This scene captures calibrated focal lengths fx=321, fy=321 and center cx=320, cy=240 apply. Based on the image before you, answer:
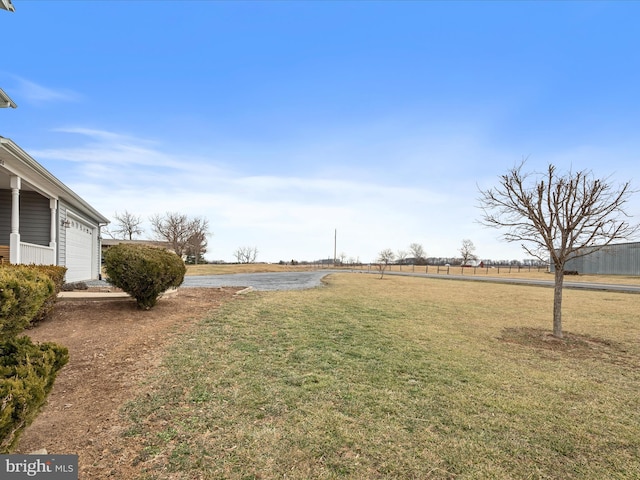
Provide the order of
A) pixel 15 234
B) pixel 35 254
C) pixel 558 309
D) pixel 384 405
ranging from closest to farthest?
1. pixel 384 405
2. pixel 558 309
3. pixel 15 234
4. pixel 35 254

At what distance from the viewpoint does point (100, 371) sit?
409 cm

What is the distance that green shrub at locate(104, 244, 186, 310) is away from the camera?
21.5ft

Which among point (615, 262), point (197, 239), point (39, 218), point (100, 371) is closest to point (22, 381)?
point (100, 371)

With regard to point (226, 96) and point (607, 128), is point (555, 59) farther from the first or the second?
point (226, 96)

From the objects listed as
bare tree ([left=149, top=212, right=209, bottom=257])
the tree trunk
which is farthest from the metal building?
bare tree ([left=149, top=212, right=209, bottom=257])

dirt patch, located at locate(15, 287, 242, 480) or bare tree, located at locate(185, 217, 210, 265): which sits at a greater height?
bare tree, located at locate(185, 217, 210, 265)

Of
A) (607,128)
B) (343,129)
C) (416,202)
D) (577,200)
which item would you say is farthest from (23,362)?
(416,202)

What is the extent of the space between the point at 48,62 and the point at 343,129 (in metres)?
10.5

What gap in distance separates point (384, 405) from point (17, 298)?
10.7ft

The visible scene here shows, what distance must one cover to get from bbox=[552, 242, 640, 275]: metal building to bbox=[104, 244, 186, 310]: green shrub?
3535 centimetres

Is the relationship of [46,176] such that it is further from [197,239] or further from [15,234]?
[197,239]

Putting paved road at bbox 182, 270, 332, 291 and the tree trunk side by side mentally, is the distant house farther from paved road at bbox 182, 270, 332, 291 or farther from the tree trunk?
the tree trunk

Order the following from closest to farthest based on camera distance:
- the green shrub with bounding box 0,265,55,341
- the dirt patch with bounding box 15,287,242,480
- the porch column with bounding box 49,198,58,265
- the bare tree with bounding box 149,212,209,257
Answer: the green shrub with bounding box 0,265,55,341
the dirt patch with bounding box 15,287,242,480
the porch column with bounding box 49,198,58,265
the bare tree with bounding box 149,212,209,257

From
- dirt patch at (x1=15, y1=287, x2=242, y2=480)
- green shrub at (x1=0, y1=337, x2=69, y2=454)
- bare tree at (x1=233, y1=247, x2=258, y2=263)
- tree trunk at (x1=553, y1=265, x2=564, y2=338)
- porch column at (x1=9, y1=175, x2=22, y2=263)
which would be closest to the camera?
green shrub at (x1=0, y1=337, x2=69, y2=454)
